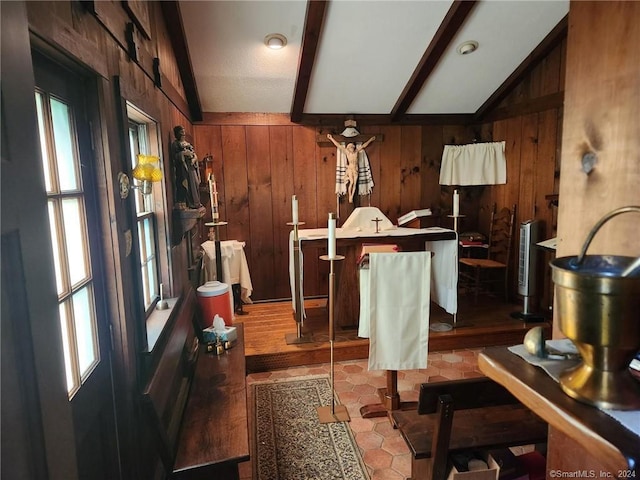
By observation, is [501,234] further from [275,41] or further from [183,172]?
[183,172]

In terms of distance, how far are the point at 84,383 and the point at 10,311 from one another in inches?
24.9

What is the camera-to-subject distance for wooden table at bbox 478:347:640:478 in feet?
1.54

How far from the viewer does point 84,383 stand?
1.18 meters

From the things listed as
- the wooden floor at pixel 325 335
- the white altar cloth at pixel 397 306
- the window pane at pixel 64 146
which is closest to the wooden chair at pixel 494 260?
the wooden floor at pixel 325 335

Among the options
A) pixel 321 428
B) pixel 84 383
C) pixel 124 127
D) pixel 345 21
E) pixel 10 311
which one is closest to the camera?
pixel 10 311

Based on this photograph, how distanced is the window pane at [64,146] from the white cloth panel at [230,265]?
2.65 m

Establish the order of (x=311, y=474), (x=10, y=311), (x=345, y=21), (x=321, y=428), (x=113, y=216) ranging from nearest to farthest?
(x=10, y=311)
(x=113, y=216)
(x=311, y=474)
(x=321, y=428)
(x=345, y=21)

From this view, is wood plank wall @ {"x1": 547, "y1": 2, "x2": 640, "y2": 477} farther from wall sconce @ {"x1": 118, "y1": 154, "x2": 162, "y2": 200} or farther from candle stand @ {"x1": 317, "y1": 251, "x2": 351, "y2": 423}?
candle stand @ {"x1": 317, "y1": 251, "x2": 351, "y2": 423}

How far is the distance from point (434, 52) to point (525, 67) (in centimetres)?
110

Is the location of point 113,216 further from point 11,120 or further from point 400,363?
point 400,363

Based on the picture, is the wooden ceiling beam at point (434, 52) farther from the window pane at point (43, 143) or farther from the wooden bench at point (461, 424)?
the window pane at point (43, 143)

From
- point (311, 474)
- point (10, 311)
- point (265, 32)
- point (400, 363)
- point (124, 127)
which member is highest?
point (265, 32)

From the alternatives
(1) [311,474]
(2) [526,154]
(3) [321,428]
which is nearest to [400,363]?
(3) [321,428]

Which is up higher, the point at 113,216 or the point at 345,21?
the point at 345,21
